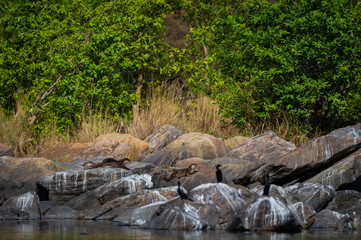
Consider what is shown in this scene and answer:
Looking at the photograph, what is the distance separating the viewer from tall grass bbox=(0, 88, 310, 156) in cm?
1659

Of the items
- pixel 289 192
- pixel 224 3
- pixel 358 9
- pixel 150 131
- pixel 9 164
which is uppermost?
pixel 224 3

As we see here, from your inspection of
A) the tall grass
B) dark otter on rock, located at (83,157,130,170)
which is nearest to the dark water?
dark otter on rock, located at (83,157,130,170)

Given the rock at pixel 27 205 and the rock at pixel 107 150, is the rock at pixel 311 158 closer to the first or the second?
the rock at pixel 27 205

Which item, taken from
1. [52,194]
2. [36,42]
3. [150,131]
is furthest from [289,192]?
[36,42]

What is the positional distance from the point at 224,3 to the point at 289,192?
48.1ft

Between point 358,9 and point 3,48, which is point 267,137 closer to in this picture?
point 358,9

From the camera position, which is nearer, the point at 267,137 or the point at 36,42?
the point at 267,137

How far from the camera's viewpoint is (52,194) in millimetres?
12000

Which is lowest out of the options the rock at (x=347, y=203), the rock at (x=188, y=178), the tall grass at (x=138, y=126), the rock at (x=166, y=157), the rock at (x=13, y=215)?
the rock at (x=13, y=215)

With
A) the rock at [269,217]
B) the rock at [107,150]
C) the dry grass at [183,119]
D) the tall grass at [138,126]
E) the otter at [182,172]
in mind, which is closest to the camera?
the rock at [269,217]

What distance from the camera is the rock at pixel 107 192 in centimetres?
1108

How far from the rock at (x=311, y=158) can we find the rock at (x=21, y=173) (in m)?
4.42

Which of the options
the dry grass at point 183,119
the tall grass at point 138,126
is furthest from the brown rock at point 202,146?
the dry grass at point 183,119

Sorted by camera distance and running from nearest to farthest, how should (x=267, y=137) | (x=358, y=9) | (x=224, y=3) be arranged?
(x=267, y=137), (x=358, y=9), (x=224, y=3)
